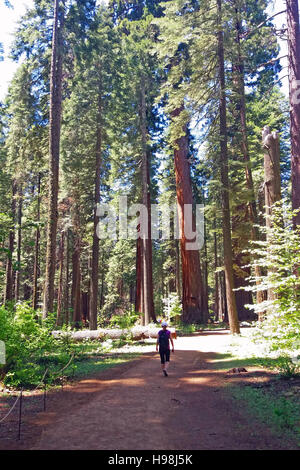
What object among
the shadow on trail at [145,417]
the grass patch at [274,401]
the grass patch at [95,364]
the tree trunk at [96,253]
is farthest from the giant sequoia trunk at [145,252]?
the grass patch at [274,401]

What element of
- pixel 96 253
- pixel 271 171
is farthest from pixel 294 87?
pixel 96 253

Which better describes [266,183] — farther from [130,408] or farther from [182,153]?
[182,153]

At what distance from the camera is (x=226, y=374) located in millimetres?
9414

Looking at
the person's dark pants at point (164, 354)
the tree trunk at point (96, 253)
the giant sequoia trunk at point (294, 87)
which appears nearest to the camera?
the person's dark pants at point (164, 354)

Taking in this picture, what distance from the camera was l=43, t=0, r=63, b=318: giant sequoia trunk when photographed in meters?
14.1

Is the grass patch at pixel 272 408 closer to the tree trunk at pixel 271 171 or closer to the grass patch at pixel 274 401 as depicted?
the grass patch at pixel 274 401

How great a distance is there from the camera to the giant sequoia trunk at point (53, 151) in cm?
1410

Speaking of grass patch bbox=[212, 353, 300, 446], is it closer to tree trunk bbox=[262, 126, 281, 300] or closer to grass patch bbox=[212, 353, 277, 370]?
grass patch bbox=[212, 353, 277, 370]

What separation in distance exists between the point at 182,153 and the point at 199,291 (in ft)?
31.6

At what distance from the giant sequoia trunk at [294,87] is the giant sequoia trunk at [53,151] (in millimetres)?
9420

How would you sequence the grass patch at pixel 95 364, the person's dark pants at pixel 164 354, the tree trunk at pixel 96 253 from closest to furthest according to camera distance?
the person's dark pants at pixel 164 354
the grass patch at pixel 95 364
the tree trunk at pixel 96 253

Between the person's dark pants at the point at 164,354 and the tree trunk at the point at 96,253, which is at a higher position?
the tree trunk at the point at 96,253

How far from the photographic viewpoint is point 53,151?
49.3 ft
